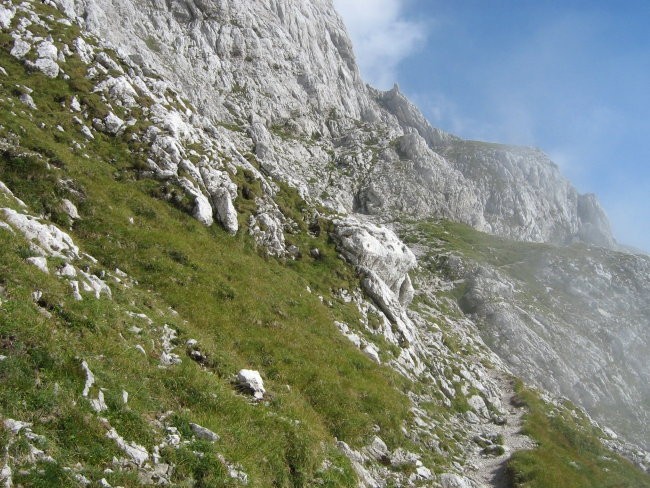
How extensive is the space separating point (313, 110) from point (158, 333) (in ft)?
380

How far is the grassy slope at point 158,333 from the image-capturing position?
10547mm

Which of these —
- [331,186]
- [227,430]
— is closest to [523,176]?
[331,186]

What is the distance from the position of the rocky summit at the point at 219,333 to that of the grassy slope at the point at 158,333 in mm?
92

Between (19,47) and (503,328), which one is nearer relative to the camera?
(19,47)

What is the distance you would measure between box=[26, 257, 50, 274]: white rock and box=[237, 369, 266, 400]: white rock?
7802mm

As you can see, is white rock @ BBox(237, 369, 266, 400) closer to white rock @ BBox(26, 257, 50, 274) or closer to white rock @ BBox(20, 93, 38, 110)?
white rock @ BBox(26, 257, 50, 274)

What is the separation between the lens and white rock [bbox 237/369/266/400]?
1684 centimetres

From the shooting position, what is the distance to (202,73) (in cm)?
9819

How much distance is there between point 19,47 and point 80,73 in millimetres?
4465

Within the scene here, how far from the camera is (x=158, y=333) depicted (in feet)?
54.4

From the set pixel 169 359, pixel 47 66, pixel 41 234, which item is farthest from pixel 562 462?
pixel 47 66

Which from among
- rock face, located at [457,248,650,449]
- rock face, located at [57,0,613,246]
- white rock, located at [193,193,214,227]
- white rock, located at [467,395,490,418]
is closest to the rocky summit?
white rock, located at [193,193,214,227]

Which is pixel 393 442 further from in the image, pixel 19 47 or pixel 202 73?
pixel 202 73

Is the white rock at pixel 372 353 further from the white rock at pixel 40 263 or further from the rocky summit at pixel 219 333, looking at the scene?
the white rock at pixel 40 263
